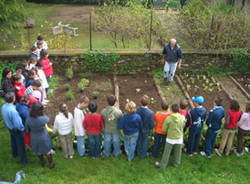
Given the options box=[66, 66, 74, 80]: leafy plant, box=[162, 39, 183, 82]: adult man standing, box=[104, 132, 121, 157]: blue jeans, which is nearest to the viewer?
box=[104, 132, 121, 157]: blue jeans

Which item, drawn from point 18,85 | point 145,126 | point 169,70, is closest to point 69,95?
point 18,85

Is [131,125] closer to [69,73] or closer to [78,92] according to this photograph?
[78,92]

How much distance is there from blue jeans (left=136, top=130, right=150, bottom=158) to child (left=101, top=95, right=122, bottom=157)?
0.45m

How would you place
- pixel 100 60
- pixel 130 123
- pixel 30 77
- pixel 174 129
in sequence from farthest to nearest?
pixel 100 60 → pixel 30 77 → pixel 130 123 → pixel 174 129

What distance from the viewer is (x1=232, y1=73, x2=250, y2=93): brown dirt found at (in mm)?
8999

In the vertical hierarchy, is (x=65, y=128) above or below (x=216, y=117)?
below

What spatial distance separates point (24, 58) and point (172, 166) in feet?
20.3

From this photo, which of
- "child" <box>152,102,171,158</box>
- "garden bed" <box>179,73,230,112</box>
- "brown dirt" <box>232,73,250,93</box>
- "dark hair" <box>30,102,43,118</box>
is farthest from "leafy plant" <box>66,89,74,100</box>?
"brown dirt" <box>232,73,250,93</box>

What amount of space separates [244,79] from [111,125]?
613 centimetres

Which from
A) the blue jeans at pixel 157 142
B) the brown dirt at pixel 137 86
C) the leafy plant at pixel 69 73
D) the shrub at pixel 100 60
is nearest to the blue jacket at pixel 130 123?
the blue jeans at pixel 157 142

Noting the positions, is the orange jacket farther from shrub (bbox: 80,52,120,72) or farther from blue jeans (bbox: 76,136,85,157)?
shrub (bbox: 80,52,120,72)

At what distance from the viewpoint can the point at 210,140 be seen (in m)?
5.81

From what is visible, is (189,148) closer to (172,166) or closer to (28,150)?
(172,166)

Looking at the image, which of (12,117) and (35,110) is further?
(12,117)
